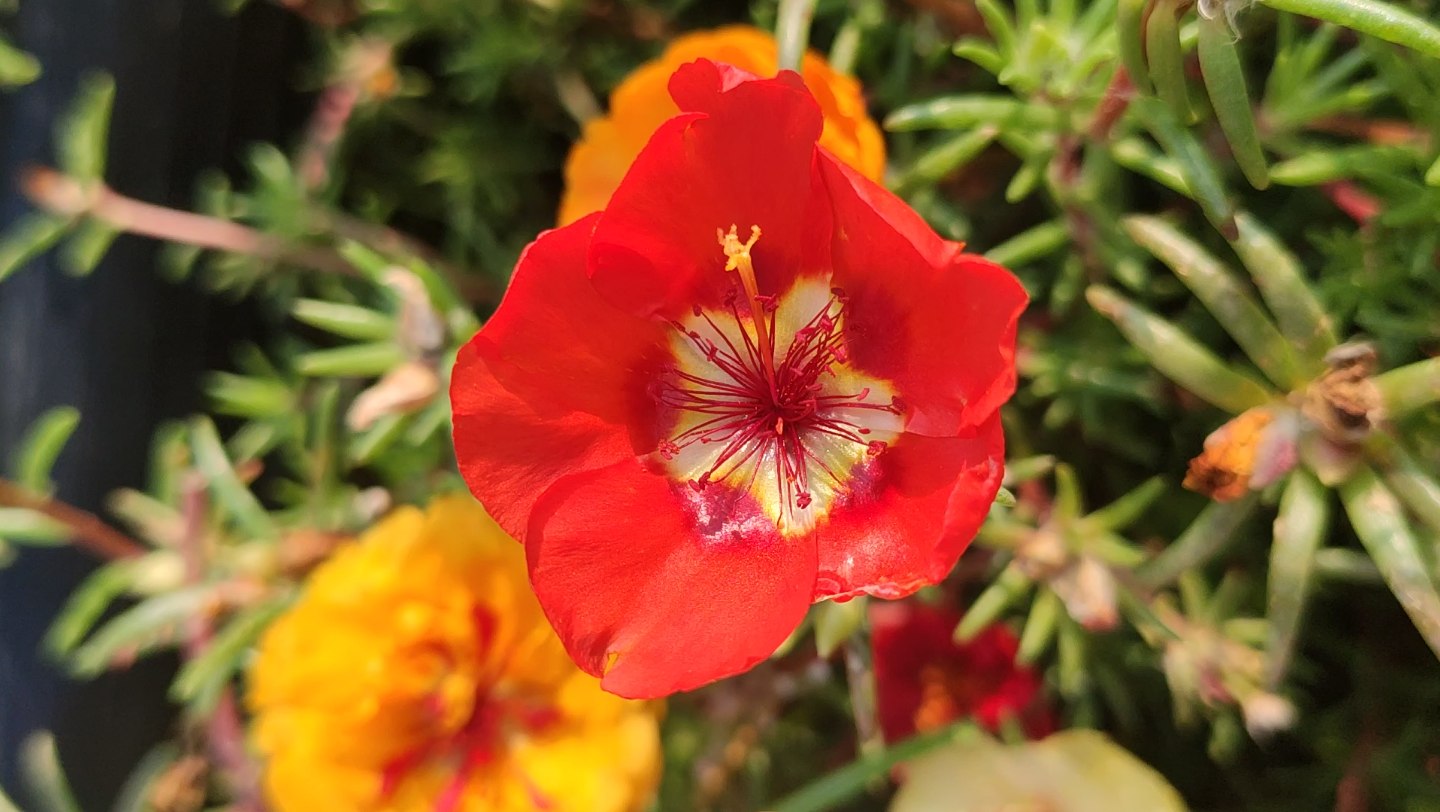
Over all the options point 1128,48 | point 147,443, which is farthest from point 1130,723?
point 147,443

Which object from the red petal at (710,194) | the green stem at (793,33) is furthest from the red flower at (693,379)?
the green stem at (793,33)

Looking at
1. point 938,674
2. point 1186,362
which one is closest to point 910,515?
point 1186,362

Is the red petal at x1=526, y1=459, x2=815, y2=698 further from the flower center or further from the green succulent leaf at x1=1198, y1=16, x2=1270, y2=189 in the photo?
the green succulent leaf at x1=1198, y1=16, x2=1270, y2=189

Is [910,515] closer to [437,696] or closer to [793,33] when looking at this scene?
[793,33]

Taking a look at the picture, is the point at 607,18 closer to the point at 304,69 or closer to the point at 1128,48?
the point at 304,69

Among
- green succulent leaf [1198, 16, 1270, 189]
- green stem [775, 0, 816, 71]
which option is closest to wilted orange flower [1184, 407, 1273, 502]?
green succulent leaf [1198, 16, 1270, 189]

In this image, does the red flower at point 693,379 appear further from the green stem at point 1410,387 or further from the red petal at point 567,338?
the green stem at point 1410,387
